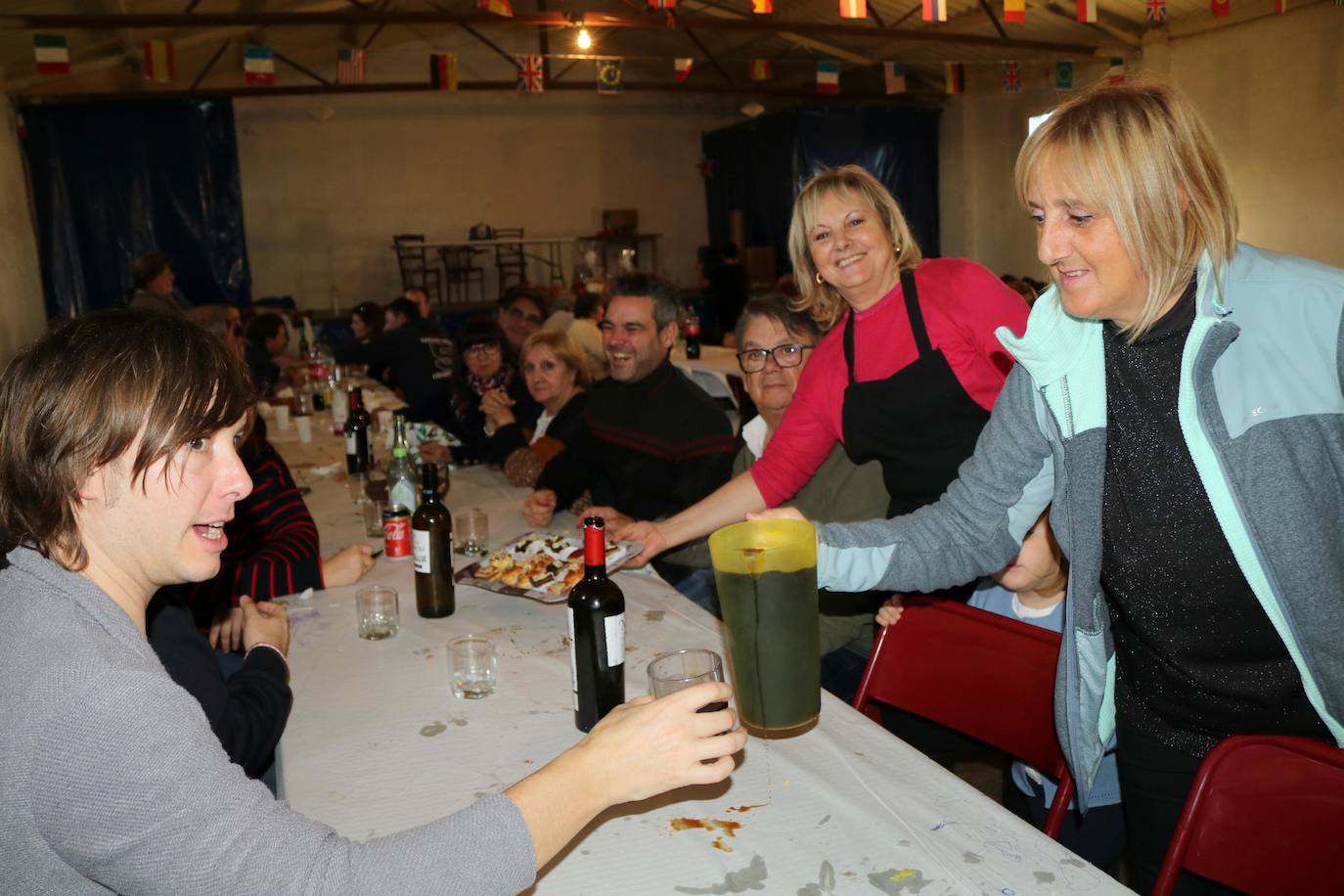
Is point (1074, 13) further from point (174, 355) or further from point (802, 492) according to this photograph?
point (174, 355)

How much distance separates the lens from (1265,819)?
1.30 m

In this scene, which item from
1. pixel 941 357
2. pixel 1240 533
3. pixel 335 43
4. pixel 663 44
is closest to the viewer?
pixel 1240 533

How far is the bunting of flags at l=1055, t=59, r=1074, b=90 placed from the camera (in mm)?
10523

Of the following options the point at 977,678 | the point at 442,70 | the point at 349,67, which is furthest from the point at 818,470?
the point at 349,67

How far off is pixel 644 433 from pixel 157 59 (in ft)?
24.3

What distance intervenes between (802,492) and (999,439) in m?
1.08

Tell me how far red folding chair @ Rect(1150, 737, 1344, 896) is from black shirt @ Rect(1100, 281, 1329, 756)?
0.14 meters

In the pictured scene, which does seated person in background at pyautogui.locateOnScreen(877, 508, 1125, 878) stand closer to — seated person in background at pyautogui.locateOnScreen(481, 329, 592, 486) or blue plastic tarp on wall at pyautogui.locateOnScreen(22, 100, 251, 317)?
seated person in background at pyautogui.locateOnScreen(481, 329, 592, 486)

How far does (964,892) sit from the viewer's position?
1.17 m

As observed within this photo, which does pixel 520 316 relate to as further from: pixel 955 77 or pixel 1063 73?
pixel 1063 73

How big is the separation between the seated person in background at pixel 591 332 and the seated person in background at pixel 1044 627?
7.61 feet

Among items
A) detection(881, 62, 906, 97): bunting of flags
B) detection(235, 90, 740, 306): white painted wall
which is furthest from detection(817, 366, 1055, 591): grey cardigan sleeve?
detection(235, 90, 740, 306): white painted wall

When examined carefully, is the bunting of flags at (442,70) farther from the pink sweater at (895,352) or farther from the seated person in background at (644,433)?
the pink sweater at (895,352)

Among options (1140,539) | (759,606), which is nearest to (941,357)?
(1140,539)
